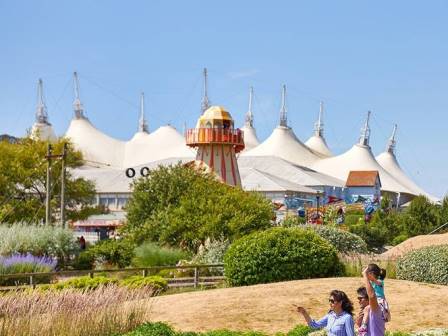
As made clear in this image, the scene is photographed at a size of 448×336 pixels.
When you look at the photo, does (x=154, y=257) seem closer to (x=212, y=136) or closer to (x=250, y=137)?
(x=212, y=136)

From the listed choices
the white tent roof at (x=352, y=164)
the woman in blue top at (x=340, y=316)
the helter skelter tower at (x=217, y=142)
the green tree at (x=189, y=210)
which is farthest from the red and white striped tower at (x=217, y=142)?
the white tent roof at (x=352, y=164)

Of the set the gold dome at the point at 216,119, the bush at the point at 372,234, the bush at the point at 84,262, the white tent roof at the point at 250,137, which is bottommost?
the bush at the point at 84,262

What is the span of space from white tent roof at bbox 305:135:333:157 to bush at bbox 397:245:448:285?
11741 centimetres

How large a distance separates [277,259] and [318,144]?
122 meters

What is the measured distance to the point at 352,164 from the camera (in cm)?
11631

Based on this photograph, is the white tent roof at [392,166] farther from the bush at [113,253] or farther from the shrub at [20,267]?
the shrub at [20,267]

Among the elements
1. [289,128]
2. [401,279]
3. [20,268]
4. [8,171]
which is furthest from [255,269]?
[289,128]

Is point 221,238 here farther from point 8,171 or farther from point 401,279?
point 8,171

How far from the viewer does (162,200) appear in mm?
37562

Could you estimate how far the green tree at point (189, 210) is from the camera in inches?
1315

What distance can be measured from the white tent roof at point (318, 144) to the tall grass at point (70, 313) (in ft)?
418

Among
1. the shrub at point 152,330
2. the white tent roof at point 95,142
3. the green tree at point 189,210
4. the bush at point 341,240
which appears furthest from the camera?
the white tent roof at point 95,142

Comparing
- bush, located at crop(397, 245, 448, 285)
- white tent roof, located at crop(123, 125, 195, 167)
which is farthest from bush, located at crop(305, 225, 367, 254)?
white tent roof, located at crop(123, 125, 195, 167)

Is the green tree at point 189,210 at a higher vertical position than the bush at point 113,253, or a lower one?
higher
